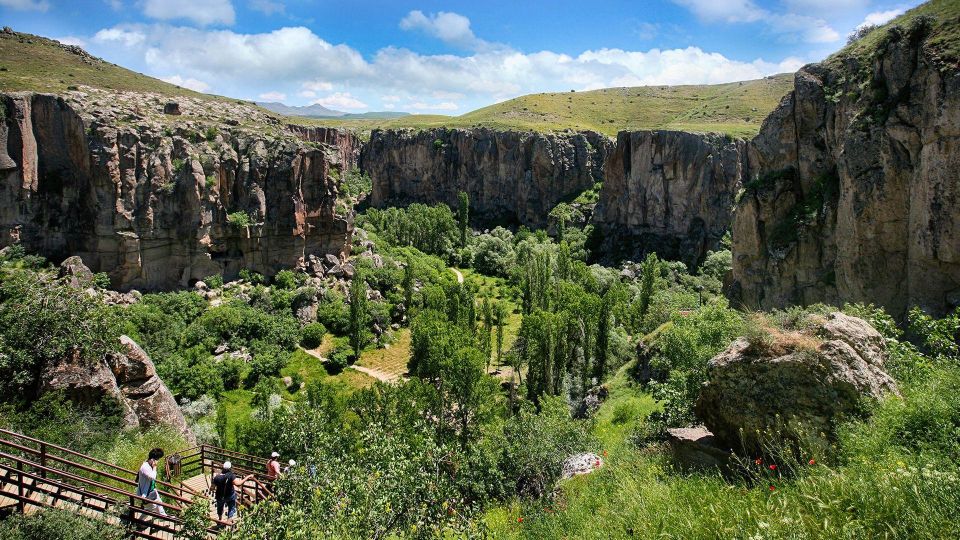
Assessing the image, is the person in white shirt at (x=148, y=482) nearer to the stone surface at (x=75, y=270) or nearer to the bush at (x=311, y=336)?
the stone surface at (x=75, y=270)

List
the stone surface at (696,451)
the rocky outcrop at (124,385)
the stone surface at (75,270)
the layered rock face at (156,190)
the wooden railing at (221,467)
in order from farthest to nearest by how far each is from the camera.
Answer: the layered rock face at (156,190) < the stone surface at (75,270) < the rocky outcrop at (124,385) < the wooden railing at (221,467) < the stone surface at (696,451)

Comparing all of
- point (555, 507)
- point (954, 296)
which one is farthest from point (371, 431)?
point (954, 296)

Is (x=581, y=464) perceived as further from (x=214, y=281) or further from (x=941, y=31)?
(x=214, y=281)

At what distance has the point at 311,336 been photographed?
50.5m

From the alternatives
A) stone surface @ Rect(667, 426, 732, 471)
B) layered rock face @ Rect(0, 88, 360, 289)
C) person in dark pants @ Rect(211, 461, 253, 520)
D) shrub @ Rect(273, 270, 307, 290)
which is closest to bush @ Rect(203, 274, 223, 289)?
layered rock face @ Rect(0, 88, 360, 289)

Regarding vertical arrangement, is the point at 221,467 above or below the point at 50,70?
below

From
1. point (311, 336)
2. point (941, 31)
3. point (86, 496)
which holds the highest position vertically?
point (941, 31)

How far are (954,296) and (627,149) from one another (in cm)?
7436

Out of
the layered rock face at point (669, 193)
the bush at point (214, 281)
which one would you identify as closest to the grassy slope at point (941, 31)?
the layered rock face at point (669, 193)

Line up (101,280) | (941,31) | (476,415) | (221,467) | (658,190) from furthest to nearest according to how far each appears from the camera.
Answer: (658,190)
(101,280)
(476,415)
(941,31)
(221,467)

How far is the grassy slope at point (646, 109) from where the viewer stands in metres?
112

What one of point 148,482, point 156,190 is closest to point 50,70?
point 156,190

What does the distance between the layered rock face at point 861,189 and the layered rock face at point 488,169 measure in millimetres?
73411

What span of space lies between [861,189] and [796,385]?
1968 centimetres
